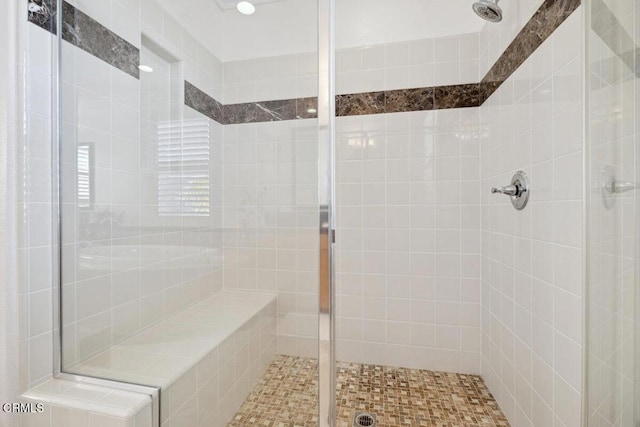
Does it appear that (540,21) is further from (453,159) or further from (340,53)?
(340,53)

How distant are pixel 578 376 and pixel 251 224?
1.16 m

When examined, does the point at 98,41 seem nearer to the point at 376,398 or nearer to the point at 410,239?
the point at 410,239

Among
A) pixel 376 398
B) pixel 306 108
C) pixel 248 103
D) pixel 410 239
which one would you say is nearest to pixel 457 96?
pixel 410 239

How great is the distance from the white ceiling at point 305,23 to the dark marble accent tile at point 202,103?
174 mm

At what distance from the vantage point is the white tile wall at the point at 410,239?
5.49 ft

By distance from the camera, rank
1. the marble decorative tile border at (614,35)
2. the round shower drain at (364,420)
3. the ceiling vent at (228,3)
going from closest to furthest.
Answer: the marble decorative tile border at (614,35) → the ceiling vent at (228,3) → the round shower drain at (364,420)

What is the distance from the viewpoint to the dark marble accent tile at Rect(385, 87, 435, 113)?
5.57 feet

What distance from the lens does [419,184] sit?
1.71m

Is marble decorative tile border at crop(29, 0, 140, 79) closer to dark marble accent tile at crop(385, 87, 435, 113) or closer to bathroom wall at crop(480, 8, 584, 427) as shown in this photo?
dark marble accent tile at crop(385, 87, 435, 113)

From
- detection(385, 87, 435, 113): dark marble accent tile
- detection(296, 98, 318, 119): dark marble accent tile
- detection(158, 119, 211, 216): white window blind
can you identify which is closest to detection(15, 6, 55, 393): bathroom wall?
detection(158, 119, 211, 216): white window blind

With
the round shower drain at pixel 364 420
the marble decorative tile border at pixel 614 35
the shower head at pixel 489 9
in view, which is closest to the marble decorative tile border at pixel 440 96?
the shower head at pixel 489 9

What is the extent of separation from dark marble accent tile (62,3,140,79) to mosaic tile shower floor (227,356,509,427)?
1299 millimetres

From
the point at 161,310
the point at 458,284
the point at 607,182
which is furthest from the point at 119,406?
the point at 458,284

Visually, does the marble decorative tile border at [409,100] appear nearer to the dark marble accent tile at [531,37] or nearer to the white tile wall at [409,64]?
the white tile wall at [409,64]
